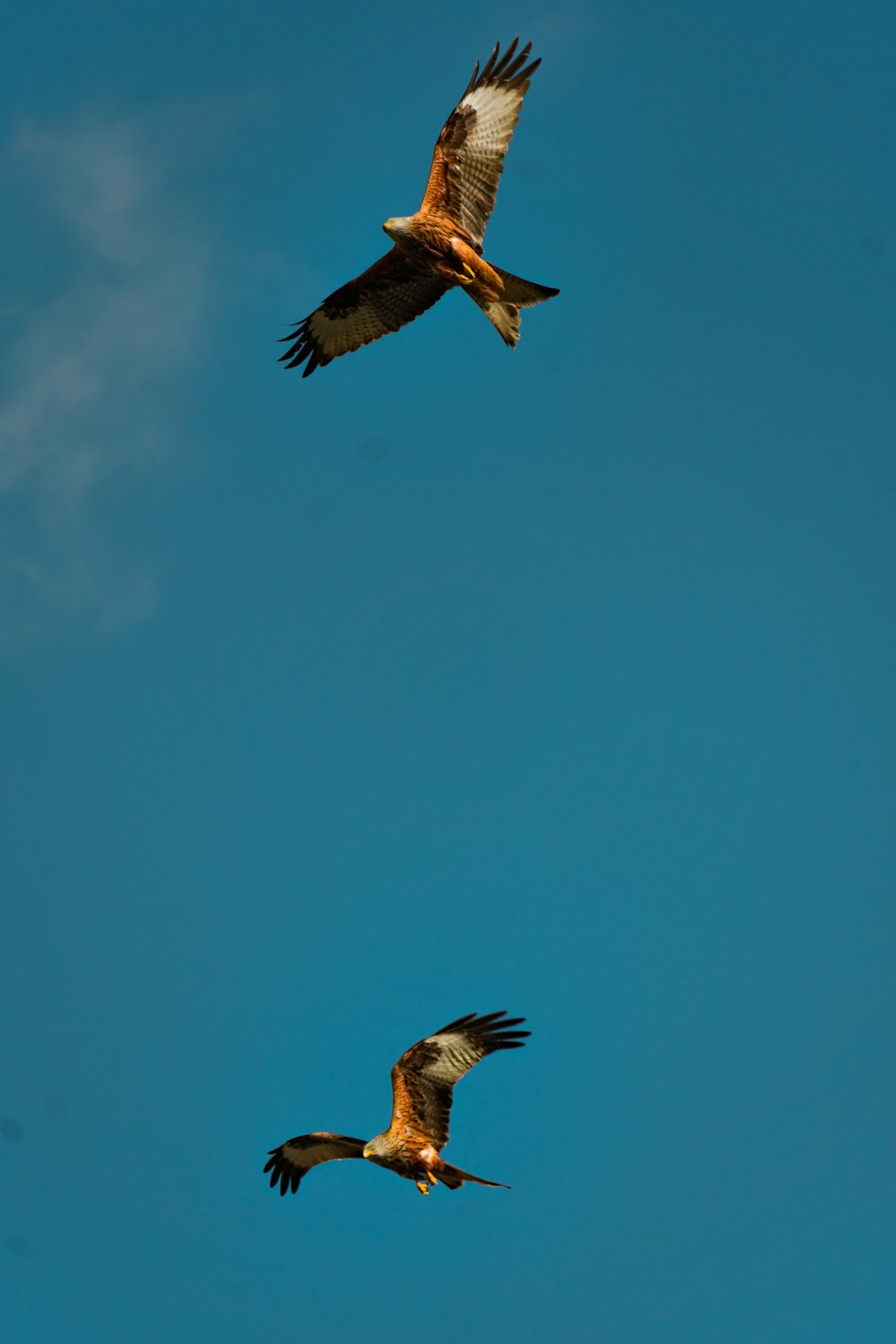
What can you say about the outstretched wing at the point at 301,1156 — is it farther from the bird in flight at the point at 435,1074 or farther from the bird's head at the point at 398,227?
the bird's head at the point at 398,227

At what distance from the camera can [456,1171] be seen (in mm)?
15148

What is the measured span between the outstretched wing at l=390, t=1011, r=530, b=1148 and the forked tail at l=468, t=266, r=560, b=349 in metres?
6.80

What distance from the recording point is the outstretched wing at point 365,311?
1773 centimetres

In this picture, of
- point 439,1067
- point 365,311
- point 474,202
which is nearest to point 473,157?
point 474,202

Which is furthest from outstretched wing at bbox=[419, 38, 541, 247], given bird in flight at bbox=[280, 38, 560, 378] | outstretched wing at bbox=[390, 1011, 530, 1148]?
outstretched wing at bbox=[390, 1011, 530, 1148]

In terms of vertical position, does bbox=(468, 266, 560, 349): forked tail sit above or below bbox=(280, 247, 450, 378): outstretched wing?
below

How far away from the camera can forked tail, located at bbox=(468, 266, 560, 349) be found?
53.0 feet

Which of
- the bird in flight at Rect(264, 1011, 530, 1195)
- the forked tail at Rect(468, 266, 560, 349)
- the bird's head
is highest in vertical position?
the bird's head

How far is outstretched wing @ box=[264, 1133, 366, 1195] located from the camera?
55.1 feet

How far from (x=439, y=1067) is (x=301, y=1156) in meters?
2.43

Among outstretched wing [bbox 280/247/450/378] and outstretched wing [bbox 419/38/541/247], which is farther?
outstretched wing [bbox 280/247/450/378]

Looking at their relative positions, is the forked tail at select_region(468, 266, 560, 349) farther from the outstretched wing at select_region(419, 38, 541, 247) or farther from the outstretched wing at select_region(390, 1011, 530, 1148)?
the outstretched wing at select_region(390, 1011, 530, 1148)

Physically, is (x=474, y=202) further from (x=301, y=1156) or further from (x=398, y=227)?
(x=301, y=1156)

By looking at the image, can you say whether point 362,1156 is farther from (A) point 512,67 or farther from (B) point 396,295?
(A) point 512,67
